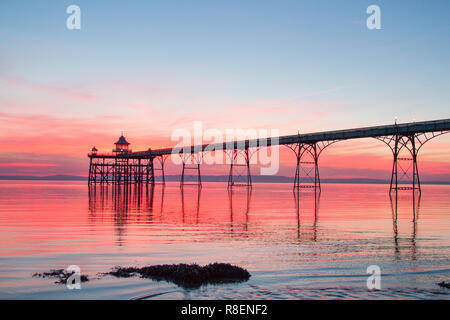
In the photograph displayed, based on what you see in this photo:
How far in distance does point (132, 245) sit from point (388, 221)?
16.6m

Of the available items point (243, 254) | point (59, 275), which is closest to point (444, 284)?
point (243, 254)

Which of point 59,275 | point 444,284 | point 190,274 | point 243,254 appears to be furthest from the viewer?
point 243,254

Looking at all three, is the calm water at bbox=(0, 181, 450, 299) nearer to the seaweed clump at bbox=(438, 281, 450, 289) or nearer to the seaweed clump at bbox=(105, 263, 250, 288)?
the seaweed clump at bbox=(438, 281, 450, 289)

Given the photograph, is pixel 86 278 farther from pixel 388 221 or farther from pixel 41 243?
pixel 388 221

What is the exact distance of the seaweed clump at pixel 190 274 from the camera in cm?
1040

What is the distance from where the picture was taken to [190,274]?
1050 centimetres

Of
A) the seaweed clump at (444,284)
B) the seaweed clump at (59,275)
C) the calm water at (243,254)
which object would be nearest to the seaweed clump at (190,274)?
the calm water at (243,254)

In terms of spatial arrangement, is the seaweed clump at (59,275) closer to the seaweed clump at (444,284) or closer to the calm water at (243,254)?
the calm water at (243,254)

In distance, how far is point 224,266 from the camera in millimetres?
11258

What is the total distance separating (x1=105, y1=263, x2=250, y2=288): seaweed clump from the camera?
10398 millimetres

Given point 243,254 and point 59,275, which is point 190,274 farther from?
point 243,254

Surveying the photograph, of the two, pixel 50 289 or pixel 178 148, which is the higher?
pixel 178 148

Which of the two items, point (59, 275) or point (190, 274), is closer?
point (190, 274)
